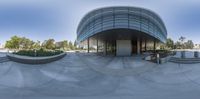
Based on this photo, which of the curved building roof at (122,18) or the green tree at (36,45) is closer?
the curved building roof at (122,18)

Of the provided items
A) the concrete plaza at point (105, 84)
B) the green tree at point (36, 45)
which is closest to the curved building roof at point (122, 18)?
the concrete plaza at point (105, 84)

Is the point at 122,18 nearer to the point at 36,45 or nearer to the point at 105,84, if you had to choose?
the point at 105,84

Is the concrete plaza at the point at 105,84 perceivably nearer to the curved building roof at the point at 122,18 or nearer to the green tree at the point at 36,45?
the curved building roof at the point at 122,18

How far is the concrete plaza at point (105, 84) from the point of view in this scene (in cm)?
1060

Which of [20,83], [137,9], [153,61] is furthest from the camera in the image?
[137,9]

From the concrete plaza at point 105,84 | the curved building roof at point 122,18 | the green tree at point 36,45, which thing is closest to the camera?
the concrete plaza at point 105,84

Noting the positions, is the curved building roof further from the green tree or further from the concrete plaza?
the green tree

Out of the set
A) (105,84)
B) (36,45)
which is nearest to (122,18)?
(105,84)

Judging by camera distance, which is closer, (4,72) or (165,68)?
(4,72)

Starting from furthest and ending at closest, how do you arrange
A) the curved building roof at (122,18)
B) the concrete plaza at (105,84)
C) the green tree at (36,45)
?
the green tree at (36,45) < the curved building roof at (122,18) < the concrete plaza at (105,84)

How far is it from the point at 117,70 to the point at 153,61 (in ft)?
20.7

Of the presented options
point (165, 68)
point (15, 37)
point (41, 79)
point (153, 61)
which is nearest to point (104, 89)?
point (41, 79)

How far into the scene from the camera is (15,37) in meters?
62.7

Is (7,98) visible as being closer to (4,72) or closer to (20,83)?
(20,83)
